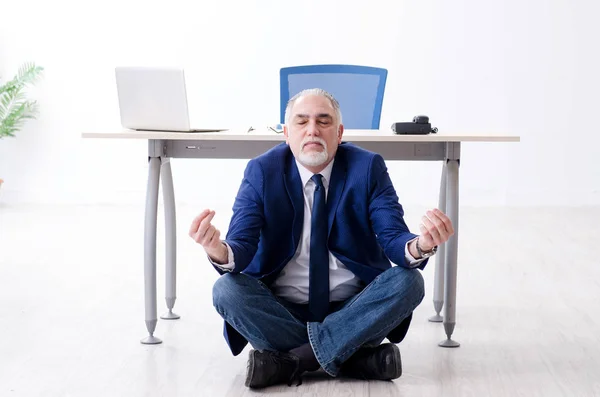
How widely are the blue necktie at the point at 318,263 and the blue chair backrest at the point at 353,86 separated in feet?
3.75

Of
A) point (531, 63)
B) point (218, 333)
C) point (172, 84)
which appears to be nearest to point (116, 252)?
point (218, 333)

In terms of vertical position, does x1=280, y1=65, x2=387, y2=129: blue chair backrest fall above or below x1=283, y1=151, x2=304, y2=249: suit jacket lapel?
above

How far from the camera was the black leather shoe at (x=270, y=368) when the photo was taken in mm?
2547

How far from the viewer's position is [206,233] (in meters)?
2.33

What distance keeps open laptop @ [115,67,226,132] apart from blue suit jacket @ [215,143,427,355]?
38 centimetres

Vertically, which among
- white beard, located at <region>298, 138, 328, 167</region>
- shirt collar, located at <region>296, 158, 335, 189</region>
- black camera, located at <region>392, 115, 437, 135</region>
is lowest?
shirt collar, located at <region>296, 158, 335, 189</region>

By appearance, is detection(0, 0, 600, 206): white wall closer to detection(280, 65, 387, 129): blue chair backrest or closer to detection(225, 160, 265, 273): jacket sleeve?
detection(280, 65, 387, 129): blue chair backrest

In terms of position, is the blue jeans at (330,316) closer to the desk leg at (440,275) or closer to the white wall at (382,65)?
the desk leg at (440,275)

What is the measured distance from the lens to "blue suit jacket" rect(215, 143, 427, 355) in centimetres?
268

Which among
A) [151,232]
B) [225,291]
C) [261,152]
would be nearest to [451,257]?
[261,152]

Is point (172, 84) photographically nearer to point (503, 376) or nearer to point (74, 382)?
point (74, 382)

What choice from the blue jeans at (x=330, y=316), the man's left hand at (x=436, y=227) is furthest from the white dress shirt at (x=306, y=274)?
the man's left hand at (x=436, y=227)

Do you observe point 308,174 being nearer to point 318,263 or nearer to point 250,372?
point 318,263

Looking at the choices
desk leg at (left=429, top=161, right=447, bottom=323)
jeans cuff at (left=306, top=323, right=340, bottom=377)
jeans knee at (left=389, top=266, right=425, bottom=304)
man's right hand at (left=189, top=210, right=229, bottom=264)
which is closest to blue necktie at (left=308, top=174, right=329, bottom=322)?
jeans cuff at (left=306, top=323, right=340, bottom=377)
